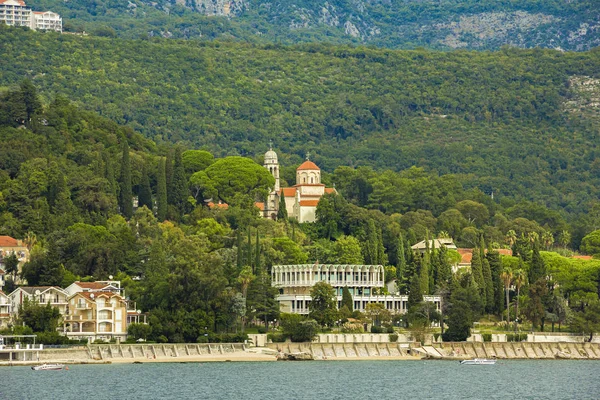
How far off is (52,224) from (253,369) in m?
33.5

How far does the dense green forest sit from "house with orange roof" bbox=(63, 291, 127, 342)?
290 centimetres

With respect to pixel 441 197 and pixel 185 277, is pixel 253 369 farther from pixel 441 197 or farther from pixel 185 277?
pixel 441 197

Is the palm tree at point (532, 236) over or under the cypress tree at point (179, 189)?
under

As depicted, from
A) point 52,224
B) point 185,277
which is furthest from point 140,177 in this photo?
point 185,277

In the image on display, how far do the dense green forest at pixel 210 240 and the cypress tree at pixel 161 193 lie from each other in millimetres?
136

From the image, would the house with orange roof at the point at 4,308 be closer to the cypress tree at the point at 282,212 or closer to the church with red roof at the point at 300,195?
the cypress tree at the point at 282,212

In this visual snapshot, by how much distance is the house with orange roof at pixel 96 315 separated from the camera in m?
117

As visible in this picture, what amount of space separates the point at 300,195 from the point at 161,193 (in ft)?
71.2

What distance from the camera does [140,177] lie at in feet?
503

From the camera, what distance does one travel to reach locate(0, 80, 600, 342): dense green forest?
120625 mm

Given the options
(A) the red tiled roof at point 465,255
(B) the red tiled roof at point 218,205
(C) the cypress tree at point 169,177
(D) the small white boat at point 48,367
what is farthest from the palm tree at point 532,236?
(D) the small white boat at point 48,367

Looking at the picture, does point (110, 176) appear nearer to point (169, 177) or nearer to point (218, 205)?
point (169, 177)

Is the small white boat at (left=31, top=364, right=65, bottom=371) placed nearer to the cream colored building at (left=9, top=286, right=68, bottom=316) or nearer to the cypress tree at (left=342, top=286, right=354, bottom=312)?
the cream colored building at (left=9, top=286, right=68, bottom=316)

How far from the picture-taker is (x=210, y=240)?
14062 cm
